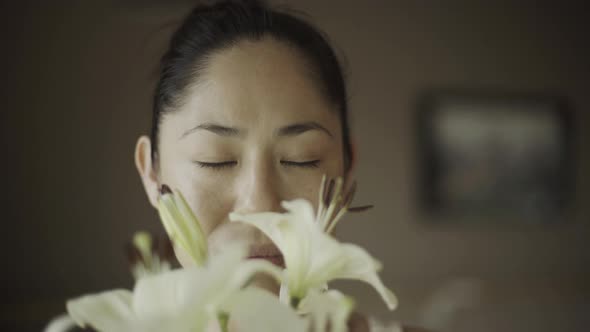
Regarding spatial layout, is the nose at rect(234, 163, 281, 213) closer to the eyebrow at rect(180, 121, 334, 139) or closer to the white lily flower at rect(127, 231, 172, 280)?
the eyebrow at rect(180, 121, 334, 139)

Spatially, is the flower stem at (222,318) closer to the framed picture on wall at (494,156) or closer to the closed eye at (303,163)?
the closed eye at (303,163)

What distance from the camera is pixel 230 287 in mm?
293

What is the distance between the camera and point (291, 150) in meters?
0.52

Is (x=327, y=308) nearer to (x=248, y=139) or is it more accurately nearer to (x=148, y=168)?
(x=248, y=139)

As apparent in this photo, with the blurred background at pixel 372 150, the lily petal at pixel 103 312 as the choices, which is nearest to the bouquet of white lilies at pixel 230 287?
the lily petal at pixel 103 312

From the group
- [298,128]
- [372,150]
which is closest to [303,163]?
[298,128]

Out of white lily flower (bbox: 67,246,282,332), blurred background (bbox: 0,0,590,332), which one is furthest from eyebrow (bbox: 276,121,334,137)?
blurred background (bbox: 0,0,590,332)

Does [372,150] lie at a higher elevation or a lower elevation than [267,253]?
lower

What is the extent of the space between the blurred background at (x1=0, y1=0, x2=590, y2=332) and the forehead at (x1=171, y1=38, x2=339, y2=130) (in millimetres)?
2540

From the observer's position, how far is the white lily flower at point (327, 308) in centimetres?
31

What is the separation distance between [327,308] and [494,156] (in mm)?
3581

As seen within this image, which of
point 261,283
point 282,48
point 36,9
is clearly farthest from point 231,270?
point 36,9

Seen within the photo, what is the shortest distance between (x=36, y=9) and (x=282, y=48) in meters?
2.98

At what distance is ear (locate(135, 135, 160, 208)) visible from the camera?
1.98 feet
